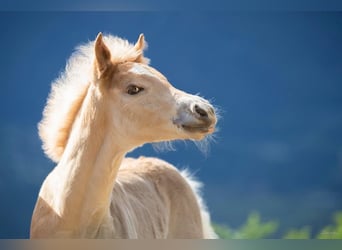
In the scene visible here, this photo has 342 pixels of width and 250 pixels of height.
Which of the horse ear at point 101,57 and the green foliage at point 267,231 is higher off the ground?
the horse ear at point 101,57

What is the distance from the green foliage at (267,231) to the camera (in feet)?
13.4

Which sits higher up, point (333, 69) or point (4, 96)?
point (333, 69)

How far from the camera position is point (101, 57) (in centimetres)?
273

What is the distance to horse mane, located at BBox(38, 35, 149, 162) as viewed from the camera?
290 centimetres

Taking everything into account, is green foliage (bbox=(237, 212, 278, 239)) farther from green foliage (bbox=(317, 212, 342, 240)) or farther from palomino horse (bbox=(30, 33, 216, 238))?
palomino horse (bbox=(30, 33, 216, 238))

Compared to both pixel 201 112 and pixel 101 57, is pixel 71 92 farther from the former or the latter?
pixel 201 112

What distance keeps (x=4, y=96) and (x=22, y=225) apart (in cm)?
87

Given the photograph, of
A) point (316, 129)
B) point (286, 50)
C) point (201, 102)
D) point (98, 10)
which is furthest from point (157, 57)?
point (201, 102)

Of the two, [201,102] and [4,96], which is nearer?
[201,102]

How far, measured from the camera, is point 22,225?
3.94 meters

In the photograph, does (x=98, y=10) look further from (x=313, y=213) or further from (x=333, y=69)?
(x=313, y=213)

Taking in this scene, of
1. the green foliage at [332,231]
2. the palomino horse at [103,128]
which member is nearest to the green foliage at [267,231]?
the green foliage at [332,231]

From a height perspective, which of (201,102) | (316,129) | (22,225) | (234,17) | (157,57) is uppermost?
(234,17)

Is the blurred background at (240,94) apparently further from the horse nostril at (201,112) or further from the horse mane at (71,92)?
the horse nostril at (201,112)
